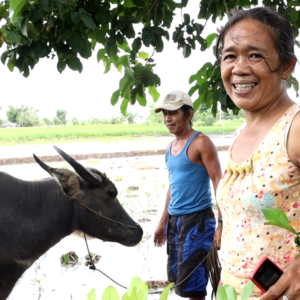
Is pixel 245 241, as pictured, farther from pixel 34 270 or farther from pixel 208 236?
pixel 34 270

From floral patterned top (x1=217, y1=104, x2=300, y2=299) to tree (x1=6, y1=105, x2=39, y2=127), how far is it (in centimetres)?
3120

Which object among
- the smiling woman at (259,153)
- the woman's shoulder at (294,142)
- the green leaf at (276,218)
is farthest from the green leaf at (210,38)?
the green leaf at (276,218)

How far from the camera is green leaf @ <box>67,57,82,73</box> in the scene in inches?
103

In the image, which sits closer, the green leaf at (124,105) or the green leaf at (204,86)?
the green leaf at (204,86)

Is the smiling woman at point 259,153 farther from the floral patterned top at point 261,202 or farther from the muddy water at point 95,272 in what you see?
the muddy water at point 95,272

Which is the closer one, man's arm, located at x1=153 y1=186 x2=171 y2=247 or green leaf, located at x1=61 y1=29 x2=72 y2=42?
green leaf, located at x1=61 y1=29 x2=72 y2=42

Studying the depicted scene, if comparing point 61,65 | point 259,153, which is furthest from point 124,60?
point 259,153

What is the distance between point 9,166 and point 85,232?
32.7ft

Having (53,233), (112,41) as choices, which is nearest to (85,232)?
(53,233)

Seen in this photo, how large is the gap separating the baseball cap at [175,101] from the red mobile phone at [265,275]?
2.08 m

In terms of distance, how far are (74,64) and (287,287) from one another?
6.39ft

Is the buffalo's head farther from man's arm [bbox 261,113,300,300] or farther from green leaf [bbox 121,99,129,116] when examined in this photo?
man's arm [bbox 261,113,300,300]

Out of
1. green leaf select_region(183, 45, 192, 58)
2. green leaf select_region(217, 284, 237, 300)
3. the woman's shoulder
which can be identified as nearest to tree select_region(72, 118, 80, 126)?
green leaf select_region(183, 45, 192, 58)

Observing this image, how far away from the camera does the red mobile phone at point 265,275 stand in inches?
39.8
